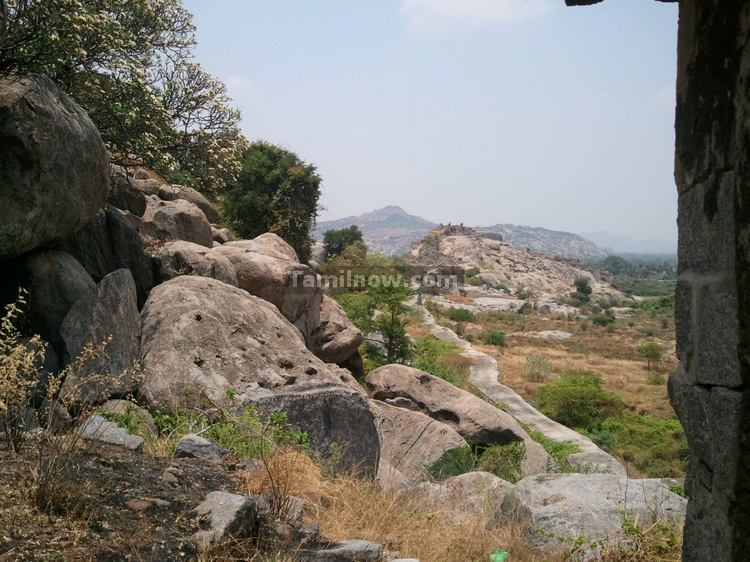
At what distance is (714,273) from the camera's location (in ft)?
8.51

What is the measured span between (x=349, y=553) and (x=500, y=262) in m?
117

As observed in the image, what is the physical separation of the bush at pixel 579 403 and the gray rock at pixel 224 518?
23.6 m

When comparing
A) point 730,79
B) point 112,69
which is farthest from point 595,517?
point 112,69

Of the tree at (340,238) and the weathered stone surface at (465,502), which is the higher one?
the tree at (340,238)

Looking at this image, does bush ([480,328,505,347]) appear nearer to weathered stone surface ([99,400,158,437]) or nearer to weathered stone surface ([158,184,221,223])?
weathered stone surface ([158,184,221,223])

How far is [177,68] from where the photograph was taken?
41.8 feet

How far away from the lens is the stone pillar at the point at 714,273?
91.5 inches

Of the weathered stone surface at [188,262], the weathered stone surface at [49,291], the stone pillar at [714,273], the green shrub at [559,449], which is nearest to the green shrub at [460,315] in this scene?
the green shrub at [559,449]

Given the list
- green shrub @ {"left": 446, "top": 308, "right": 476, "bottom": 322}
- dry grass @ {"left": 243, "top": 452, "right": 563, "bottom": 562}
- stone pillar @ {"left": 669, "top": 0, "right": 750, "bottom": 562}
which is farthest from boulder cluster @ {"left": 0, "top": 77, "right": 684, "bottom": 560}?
green shrub @ {"left": 446, "top": 308, "right": 476, "bottom": 322}

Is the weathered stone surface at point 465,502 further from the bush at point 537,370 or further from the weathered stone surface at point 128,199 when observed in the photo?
the bush at point 537,370

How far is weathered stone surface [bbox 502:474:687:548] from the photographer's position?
209 inches

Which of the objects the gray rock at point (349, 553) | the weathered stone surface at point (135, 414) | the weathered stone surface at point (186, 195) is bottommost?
the gray rock at point (349, 553)

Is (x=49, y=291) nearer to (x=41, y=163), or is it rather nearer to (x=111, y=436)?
(x=41, y=163)

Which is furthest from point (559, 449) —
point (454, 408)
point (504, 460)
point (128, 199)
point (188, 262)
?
point (128, 199)
